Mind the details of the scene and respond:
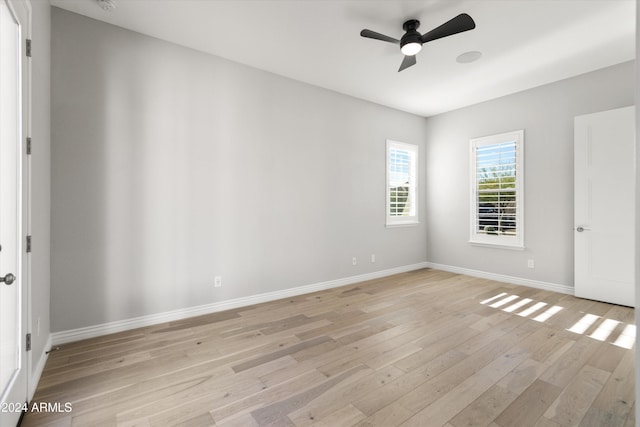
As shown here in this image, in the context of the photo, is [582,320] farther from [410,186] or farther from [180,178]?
[180,178]

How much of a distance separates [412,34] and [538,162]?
307 cm

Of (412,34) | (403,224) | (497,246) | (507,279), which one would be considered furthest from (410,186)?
(412,34)

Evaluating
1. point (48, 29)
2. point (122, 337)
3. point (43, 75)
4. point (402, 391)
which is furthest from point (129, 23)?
point (402, 391)

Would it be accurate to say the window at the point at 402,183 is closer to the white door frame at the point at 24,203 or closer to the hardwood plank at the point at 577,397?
the hardwood plank at the point at 577,397

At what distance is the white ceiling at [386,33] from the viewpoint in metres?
2.68

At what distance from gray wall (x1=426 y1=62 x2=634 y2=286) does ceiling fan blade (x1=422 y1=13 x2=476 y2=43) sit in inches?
106

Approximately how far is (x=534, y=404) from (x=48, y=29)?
4743 mm

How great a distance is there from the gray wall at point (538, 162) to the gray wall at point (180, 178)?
7.15 ft

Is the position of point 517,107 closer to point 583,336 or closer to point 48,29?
point 583,336

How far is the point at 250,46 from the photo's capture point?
10.9 ft

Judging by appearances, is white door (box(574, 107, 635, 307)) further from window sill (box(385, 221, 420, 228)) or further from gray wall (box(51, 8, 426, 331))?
gray wall (box(51, 8, 426, 331))

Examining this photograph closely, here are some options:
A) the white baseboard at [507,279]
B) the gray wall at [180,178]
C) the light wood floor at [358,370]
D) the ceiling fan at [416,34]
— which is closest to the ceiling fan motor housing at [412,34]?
the ceiling fan at [416,34]

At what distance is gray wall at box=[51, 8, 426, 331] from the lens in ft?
9.03

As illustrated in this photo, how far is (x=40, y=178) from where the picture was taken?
225 cm
